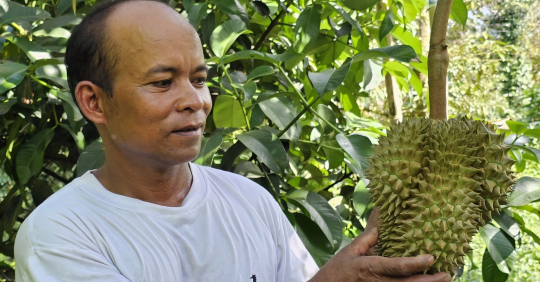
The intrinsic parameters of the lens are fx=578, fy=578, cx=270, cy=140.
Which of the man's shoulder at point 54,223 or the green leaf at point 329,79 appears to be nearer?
the man's shoulder at point 54,223

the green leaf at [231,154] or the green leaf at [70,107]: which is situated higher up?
the green leaf at [70,107]

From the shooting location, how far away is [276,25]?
6.17 ft

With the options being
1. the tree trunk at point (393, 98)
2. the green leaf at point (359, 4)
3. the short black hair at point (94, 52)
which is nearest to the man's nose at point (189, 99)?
the short black hair at point (94, 52)

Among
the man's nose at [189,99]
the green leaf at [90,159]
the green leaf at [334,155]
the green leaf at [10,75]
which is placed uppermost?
the man's nose at [189,99]

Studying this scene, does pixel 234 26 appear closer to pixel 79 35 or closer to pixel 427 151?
pixel 79 35

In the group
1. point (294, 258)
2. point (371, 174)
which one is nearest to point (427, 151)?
point (371, 174)

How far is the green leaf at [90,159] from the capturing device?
4.58 feet

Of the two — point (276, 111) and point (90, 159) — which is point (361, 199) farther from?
point (90, 159)

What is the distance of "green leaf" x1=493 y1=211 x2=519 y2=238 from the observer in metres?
1.47

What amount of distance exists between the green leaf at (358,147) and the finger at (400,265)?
1.47 ft

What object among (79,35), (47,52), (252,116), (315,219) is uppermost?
(79,35)

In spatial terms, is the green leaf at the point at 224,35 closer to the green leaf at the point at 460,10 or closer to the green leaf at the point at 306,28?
the green leaf at the point at 306,28

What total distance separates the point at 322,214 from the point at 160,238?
56 centimetres

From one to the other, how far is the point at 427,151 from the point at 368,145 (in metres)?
0.41
